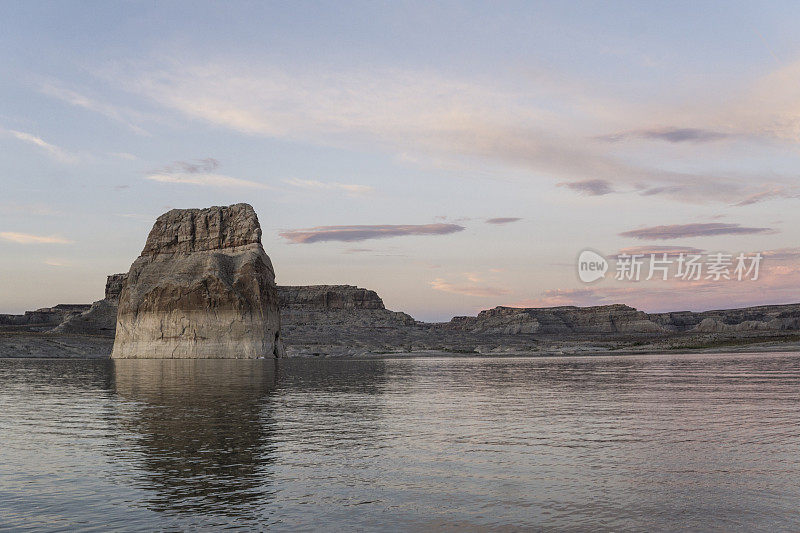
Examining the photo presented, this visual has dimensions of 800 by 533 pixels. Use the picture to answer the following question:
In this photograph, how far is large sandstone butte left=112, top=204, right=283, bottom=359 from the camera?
97750 mm

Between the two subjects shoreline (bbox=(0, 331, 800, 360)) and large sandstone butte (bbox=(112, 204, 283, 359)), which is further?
shoreline (bbox=(0, 331, 800, 360))

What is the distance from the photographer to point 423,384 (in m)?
42.6

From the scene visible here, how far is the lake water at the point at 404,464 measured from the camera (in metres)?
11.5

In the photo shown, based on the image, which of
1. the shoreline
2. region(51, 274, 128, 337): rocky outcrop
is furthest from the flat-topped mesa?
region(51, 274, 128, 337): rocky outcrop

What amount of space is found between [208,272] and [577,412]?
81.5 metres

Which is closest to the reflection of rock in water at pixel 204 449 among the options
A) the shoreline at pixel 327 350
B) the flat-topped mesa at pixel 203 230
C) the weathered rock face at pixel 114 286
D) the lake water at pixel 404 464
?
the lake water at pixel 404 464

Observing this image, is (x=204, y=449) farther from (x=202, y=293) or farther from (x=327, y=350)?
(x=327, y=350)

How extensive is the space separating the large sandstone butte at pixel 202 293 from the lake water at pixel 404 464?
67133mm

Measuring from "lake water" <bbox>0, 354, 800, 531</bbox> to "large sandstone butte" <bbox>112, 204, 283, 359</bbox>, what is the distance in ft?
220

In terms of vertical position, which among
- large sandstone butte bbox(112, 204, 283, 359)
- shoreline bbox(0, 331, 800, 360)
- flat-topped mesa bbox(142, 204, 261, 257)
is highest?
flat-topped mesa bbox(142, 204, 261, 257)

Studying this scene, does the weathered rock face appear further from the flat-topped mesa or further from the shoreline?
the flat-topped mesa

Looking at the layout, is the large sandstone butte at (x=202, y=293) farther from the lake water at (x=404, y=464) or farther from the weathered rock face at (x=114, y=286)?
the weathered rock face at (x=114, y=286)

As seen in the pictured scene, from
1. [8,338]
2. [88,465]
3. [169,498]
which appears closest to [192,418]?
[88,465]

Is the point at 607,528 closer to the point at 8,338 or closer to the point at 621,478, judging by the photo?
the point at 621,478
